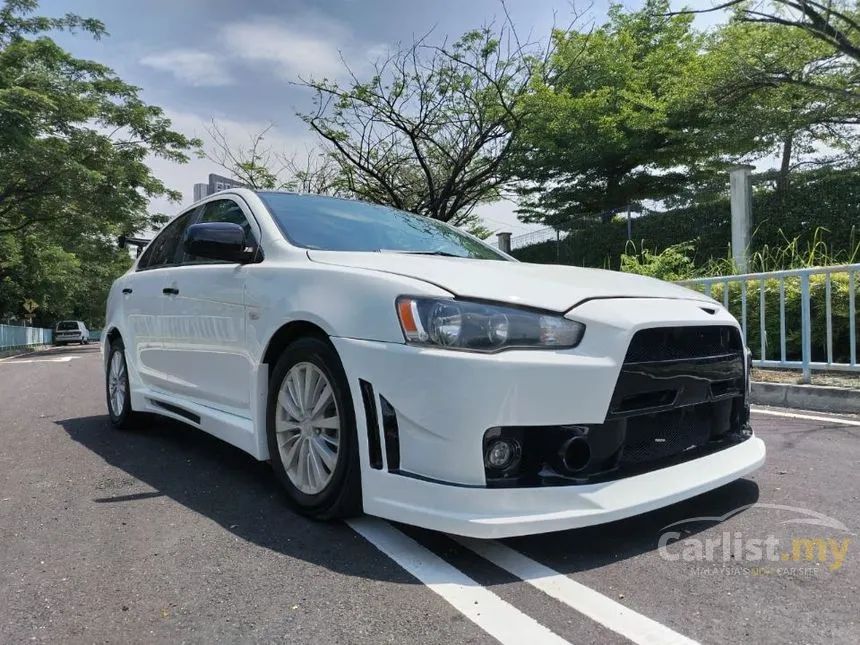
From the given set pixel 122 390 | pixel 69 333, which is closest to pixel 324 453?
pixel 122 390

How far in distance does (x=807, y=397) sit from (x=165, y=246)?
207 inches

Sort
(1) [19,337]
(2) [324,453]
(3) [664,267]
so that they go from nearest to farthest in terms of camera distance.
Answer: (2) [324,453] → (3) [664,267] → (1) [19,337]

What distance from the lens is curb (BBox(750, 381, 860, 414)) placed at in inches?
197

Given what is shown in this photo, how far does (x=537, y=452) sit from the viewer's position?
7.48 ft

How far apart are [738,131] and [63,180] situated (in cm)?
2052

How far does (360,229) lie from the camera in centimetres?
356

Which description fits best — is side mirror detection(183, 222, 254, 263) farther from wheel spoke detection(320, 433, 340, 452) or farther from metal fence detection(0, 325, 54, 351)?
metal fence detection(0, 325, 54, 351)

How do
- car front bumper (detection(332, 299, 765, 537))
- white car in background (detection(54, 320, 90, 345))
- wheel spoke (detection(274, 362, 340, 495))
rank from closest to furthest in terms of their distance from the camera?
car front bumper (detection(332, 299, 765, 537)) → wheel spoke (detection(274, 362, 340, 495)) → white car in background (detection(54, 320, 90, 345))

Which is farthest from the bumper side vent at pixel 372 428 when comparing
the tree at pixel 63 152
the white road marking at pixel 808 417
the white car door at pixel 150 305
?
the tree at pixel 63 152

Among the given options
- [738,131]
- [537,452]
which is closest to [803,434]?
[537,452]

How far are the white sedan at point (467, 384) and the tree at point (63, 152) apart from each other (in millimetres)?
18209

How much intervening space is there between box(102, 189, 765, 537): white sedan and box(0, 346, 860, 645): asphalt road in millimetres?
196

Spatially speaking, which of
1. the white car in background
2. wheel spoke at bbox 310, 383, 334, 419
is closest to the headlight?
wheel spoke at bbox 310, 383, 334, 419

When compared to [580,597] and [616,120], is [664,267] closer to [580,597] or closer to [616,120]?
[580,597]
